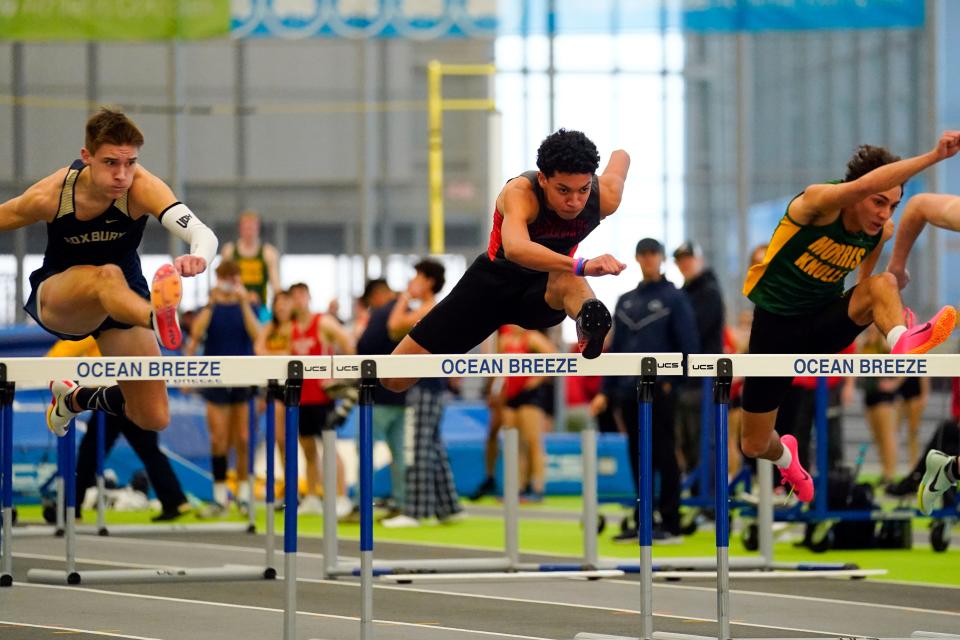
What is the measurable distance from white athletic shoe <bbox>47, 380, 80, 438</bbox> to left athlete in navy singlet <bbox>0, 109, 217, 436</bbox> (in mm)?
630

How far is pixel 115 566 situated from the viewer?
9414 millimetres

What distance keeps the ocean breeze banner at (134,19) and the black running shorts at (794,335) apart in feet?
34.5

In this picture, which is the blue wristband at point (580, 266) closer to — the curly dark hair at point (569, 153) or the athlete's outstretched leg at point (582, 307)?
the athlete's outstretched leg at point (582, 307)

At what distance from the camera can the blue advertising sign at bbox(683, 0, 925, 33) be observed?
16.2m

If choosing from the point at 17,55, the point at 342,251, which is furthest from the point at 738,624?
the point at 17,55

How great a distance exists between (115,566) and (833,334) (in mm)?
4762

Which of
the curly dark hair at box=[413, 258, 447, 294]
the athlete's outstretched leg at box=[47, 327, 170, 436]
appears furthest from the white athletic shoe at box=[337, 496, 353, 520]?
the athlete's outstretched leg at box=[47, 327, 170, 436]

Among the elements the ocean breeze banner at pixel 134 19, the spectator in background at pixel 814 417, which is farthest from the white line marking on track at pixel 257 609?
the ocean breeze banner at pixel 134 19

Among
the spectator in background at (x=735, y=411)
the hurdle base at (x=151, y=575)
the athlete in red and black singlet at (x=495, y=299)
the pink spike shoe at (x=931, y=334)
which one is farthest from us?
the spectator in background at (x=735, y=411)

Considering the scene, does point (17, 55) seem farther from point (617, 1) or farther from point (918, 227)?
point (918, 227)

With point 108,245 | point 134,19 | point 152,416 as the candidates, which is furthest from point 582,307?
point 134,19

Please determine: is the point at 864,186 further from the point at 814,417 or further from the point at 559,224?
the point at 814,417

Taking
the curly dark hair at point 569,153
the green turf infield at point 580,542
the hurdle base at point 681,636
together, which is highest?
the curly dark hair at point 569,153

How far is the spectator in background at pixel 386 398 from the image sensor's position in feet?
40.1
